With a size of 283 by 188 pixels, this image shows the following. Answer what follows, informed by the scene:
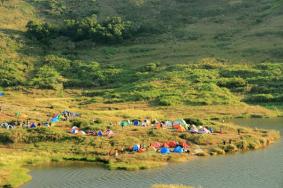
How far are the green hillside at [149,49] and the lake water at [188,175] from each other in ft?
126

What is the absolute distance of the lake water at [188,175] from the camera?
49281 mm

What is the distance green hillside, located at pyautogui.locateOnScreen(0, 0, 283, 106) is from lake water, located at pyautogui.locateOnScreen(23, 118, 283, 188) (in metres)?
38.4

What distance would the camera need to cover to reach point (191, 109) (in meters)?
91.4

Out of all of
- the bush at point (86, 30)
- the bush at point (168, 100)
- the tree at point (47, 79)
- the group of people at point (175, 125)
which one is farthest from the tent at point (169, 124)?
the bush at point (86, 30)

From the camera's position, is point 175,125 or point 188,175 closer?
point 188,175

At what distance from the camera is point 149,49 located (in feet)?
437

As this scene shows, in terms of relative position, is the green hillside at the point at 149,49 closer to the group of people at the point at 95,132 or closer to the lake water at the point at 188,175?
the group of people at the point at 95,132

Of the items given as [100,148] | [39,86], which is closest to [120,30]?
[39,86]

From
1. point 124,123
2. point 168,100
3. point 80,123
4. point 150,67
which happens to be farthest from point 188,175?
point 150,67

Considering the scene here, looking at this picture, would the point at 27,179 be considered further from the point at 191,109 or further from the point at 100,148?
the point at 191,109

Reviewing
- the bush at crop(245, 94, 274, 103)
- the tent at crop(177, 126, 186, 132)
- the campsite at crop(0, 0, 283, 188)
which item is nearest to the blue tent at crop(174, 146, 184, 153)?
the campsite at crop(0, 0, 283, 188)

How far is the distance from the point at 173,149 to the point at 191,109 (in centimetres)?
3076

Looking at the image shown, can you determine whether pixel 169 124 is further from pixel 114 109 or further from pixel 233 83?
pixel 233 83

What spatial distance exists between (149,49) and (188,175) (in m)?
83.2
